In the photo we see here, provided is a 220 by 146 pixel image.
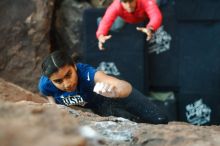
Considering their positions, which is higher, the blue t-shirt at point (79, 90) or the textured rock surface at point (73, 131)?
the textured rock surface at point (73, 131)

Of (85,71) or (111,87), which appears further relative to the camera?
(85,71)

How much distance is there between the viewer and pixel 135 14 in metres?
4.34

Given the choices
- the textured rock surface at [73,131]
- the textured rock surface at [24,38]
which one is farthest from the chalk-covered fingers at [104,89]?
the textured rock surface at [24,38]

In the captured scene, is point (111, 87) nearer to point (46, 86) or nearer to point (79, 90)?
point (79, 90)

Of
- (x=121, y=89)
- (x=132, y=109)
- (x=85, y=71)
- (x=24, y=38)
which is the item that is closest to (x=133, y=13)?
(x=132, y=109)

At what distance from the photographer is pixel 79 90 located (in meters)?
3.32

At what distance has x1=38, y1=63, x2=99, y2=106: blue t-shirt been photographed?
10.7 feet

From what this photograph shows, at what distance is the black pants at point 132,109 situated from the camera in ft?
11.5

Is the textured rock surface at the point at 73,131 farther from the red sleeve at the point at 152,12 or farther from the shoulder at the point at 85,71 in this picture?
the red sleeve at the point at 152,12

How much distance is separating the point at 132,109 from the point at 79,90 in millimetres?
419

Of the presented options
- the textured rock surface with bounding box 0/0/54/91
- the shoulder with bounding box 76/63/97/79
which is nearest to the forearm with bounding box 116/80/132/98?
the shoulder with bounding box 76/63/97/79

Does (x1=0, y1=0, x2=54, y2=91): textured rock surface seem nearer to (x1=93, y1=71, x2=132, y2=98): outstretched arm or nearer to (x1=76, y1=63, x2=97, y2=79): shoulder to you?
(x1=76, y1=63, x2=97, y2=79): shoulder

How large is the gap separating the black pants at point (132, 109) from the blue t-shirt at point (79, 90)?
125 millimetres

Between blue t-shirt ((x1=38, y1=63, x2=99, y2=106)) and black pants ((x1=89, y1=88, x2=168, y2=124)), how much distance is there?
13 centimetres
